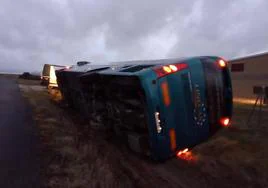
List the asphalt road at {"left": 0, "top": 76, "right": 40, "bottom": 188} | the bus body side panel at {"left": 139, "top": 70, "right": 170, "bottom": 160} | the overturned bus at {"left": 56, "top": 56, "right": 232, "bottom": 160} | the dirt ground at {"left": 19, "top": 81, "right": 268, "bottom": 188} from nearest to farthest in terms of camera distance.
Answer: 1. the asphalt road at {"left": 0, "top": 76, "right": 40, "bottom": 188}
2. the dirt ground at {"left": 19, "top": 81, "right": 268, "bottom": 188}
3. the bus body side panel at {"left": 139, "top": 70, "right": 170, "bottom": 160}
4. the overturned bus at {"left": 56, "top": 56, "right": 232, "bottom": 160}

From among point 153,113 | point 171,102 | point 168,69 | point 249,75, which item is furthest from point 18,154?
point 249,75

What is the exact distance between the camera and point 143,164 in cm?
488

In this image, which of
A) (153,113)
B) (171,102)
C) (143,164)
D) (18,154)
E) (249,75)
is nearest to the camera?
(153,113)

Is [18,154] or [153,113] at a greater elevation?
[153,113]

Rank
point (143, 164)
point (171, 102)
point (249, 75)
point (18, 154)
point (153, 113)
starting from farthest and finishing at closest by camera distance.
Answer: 1. point (249, 75)
2. point (18, 154)
3. point (143, 164)
4. point (171, 102)
5. point (153, 113)

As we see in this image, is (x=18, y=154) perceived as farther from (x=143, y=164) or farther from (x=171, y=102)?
(x=171, y=102)

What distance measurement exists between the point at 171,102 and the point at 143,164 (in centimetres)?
135

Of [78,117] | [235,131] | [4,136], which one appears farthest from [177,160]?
[78,117]

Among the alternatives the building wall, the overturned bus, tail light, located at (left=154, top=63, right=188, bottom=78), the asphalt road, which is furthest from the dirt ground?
the building wall

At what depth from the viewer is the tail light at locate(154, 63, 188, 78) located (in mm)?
4434

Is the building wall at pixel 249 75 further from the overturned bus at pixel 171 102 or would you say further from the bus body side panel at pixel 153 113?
the bus body side panel at pixel 153 113

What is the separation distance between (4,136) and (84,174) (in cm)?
331

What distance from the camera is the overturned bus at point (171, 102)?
439cm

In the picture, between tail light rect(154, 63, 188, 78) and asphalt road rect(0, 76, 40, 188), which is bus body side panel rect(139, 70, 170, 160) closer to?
tail light rect(154, 63, 188, 78)
